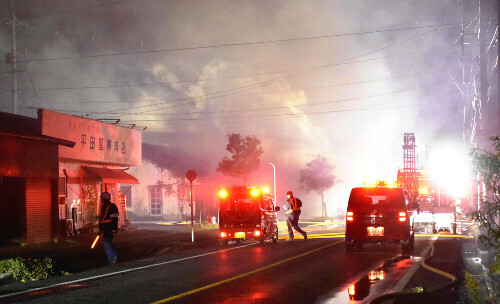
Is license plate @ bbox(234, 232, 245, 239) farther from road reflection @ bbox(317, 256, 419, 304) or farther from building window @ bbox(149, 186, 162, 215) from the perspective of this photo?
building window @ bbox(149, 186, 162, 215)

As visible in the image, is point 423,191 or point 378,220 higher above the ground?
point 423,191

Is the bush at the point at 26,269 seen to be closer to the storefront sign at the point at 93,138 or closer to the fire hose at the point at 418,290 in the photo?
the fire hose at the point at 418,290

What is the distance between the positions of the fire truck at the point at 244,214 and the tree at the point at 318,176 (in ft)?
149

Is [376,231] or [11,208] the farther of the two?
[11,208]

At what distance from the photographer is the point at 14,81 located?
5334 cm

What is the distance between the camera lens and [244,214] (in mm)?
24078

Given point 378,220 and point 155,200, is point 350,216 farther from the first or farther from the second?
point 155,200

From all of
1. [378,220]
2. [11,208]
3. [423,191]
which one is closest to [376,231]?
[378,220]

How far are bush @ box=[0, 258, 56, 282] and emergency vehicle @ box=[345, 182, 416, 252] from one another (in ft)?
28.8

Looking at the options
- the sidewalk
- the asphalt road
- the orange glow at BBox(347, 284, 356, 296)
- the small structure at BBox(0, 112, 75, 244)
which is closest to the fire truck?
the sidewalk

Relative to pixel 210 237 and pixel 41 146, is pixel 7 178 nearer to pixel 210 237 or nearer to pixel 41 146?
pixel 41 146

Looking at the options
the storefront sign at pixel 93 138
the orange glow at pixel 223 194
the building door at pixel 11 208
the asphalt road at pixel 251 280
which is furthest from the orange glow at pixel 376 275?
the storefront sign at pixel 93 138

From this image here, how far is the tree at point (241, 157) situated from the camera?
60.1 m

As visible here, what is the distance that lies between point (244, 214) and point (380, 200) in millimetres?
5974
